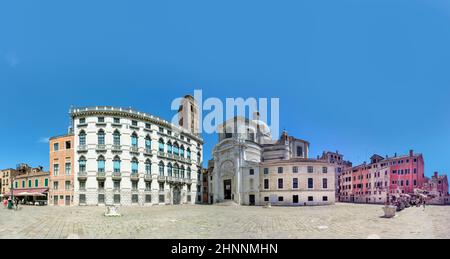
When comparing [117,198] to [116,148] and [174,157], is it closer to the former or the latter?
[116,148]

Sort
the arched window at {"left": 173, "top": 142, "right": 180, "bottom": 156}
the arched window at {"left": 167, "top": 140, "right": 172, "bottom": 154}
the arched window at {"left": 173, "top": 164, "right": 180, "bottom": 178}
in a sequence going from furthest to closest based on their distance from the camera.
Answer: the arched window at {"left": 173, "top": 142, "right": 180, "bottom": 156}, the arched window at {"left": 173, "top": 164, "right": 180, "bottom": 178}, the arched window at {"left": 167, "top": 140, "right": 172, "bottom": 154}

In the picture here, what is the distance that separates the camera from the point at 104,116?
42500 millimetres

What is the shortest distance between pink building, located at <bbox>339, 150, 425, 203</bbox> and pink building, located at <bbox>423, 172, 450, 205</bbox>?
324 cm

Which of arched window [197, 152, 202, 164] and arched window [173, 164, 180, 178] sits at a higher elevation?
arched window [197, 152, 202, 164]

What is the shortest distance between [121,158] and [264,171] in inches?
1010

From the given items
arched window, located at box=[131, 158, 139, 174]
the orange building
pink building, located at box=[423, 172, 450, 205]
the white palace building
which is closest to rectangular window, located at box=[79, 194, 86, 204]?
the white palace building

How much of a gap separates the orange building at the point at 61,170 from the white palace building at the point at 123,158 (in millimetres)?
1202

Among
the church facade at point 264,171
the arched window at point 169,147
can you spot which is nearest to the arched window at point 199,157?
the church facade at point 264,171

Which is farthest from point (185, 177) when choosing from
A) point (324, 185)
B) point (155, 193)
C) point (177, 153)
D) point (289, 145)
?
point (324, 185)

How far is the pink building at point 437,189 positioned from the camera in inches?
1866

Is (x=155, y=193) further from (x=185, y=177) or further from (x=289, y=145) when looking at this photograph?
(x=289, y=145)

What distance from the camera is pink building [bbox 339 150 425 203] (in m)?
45.4

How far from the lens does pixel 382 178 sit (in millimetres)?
56156

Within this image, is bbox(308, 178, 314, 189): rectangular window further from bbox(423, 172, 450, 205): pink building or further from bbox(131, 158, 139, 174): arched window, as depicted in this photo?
bbox(131, 158, 139, 174): arched window
